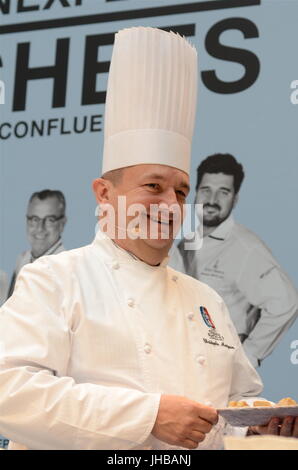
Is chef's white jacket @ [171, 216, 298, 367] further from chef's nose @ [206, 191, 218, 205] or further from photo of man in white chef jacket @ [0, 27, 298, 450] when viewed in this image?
photo of man in white chef jacket @ [0, 27, 298, 450]

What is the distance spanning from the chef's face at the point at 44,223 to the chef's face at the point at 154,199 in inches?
58.3

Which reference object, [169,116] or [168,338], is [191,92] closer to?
[169,116]

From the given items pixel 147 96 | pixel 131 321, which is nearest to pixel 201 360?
pixel 131 321

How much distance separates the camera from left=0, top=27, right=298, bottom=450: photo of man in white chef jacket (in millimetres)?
→ 1726

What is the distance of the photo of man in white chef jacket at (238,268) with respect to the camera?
3.27 m

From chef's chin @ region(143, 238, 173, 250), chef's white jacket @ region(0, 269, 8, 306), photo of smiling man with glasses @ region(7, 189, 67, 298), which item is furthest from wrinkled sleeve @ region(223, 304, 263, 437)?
chef's white jacket @ region(0, 269, 8, 306)

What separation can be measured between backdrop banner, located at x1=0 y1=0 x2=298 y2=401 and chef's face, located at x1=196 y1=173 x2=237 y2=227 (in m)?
0.05

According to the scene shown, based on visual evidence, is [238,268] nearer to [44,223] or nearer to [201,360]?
[44,223]

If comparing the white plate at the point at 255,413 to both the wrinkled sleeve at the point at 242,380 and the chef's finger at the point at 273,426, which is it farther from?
the wrinkled sleeve at the point at 242,380

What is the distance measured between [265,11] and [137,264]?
1.89 metres

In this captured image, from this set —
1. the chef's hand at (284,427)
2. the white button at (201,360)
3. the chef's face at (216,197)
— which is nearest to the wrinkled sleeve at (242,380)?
the white button at (201,360)

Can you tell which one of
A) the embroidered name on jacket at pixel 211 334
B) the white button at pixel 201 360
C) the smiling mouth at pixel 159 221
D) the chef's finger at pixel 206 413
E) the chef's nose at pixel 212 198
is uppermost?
the chef's nose at pixel 212 198

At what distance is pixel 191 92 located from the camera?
2400 mm

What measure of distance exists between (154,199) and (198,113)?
157cm
